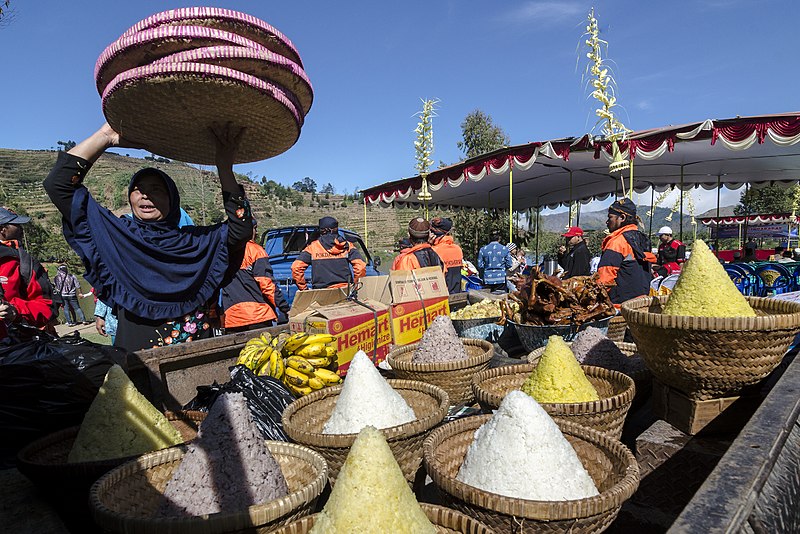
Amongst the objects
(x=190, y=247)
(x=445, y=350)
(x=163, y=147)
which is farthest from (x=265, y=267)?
(x=445, y=350)

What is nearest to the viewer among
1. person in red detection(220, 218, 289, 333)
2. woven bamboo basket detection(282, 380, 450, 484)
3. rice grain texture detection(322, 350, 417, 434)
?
woven bamboo basket detection(282, 380, 450, 484)

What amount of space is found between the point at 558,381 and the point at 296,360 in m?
1.37

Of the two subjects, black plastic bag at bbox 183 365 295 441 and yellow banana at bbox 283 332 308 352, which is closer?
black plastic bag at bbox 183 365 295 441

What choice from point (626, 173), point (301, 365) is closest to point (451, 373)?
point (301, 365)

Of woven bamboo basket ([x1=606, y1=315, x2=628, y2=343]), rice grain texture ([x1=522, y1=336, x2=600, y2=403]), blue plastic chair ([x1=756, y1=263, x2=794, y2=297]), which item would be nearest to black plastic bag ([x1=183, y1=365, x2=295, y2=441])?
rice grain texture ([x1=522, y1=336, x2=600, y2=403])

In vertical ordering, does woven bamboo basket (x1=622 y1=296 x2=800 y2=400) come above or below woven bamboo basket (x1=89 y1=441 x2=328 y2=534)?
above

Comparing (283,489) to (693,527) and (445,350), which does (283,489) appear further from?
(445,350)

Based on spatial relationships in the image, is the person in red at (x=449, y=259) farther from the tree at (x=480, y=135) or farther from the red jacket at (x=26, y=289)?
the tree at (x=480, y=135)

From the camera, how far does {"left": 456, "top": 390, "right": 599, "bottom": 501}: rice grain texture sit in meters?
1.21

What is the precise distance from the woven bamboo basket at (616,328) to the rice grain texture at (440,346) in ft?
3.77

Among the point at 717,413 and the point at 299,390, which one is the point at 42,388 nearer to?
the point at 299,390

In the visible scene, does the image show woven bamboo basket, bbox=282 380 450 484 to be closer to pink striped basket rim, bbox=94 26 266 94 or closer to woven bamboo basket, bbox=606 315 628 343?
pink striped basket rim, bbox=94 26 266 94

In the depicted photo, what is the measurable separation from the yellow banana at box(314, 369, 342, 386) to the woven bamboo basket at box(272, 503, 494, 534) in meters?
1.45

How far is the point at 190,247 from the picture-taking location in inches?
101
